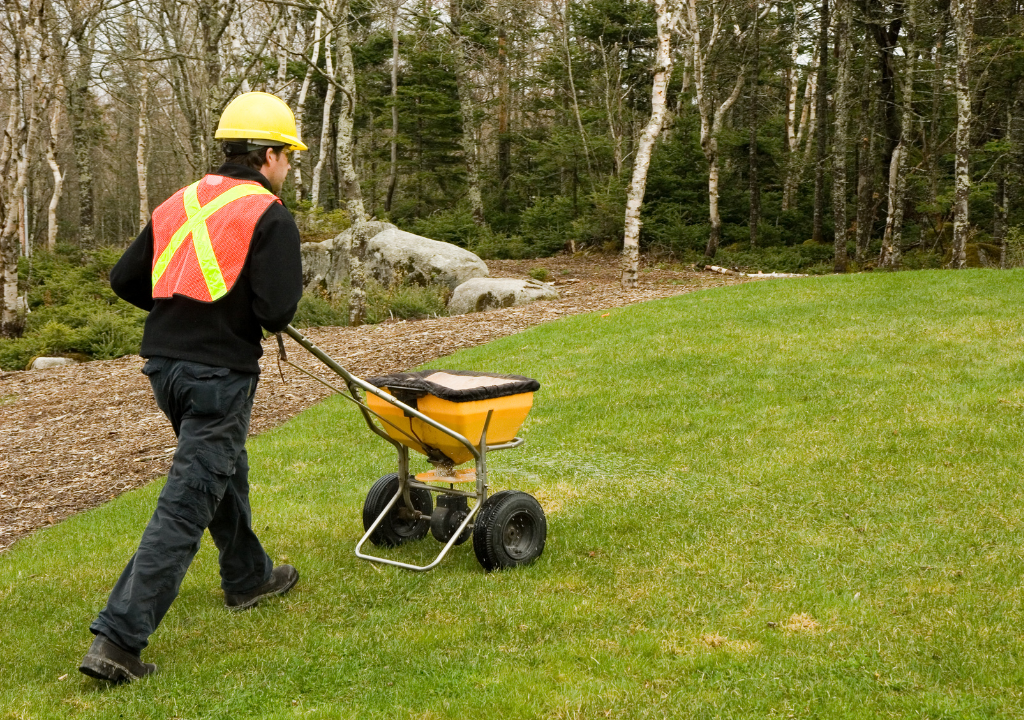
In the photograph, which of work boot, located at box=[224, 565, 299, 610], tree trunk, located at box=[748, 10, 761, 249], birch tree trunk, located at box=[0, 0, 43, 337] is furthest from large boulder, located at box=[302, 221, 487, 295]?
work boot, located at box=[224, 565, 299, 610]

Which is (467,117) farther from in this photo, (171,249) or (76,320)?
(171,249)

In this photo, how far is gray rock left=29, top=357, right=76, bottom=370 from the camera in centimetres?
1503

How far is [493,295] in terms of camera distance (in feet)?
56.0

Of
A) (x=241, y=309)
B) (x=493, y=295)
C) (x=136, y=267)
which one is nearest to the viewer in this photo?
(x=241, y=309)

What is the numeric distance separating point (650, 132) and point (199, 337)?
15.2 meters

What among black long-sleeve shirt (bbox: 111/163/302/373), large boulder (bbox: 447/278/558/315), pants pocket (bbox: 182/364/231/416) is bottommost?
large boulder (bbox: 447/278/558/315)

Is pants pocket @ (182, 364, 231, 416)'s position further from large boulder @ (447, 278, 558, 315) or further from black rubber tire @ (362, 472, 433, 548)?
large boulder @ (447, 278, 558, 315)

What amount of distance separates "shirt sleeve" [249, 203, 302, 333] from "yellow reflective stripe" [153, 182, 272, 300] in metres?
0.15

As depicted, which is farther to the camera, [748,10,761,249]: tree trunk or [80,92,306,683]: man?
[748,10,761,249]: tree trunk

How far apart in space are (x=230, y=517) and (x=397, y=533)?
4.44ft

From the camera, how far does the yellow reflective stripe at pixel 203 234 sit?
405 cm

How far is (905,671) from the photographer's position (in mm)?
3770

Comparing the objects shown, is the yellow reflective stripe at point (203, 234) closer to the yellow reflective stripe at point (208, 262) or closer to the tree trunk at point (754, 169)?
the yellow reflective stripe at point (208, 262)

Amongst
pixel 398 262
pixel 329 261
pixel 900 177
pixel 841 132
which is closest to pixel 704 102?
pixel 841 132
